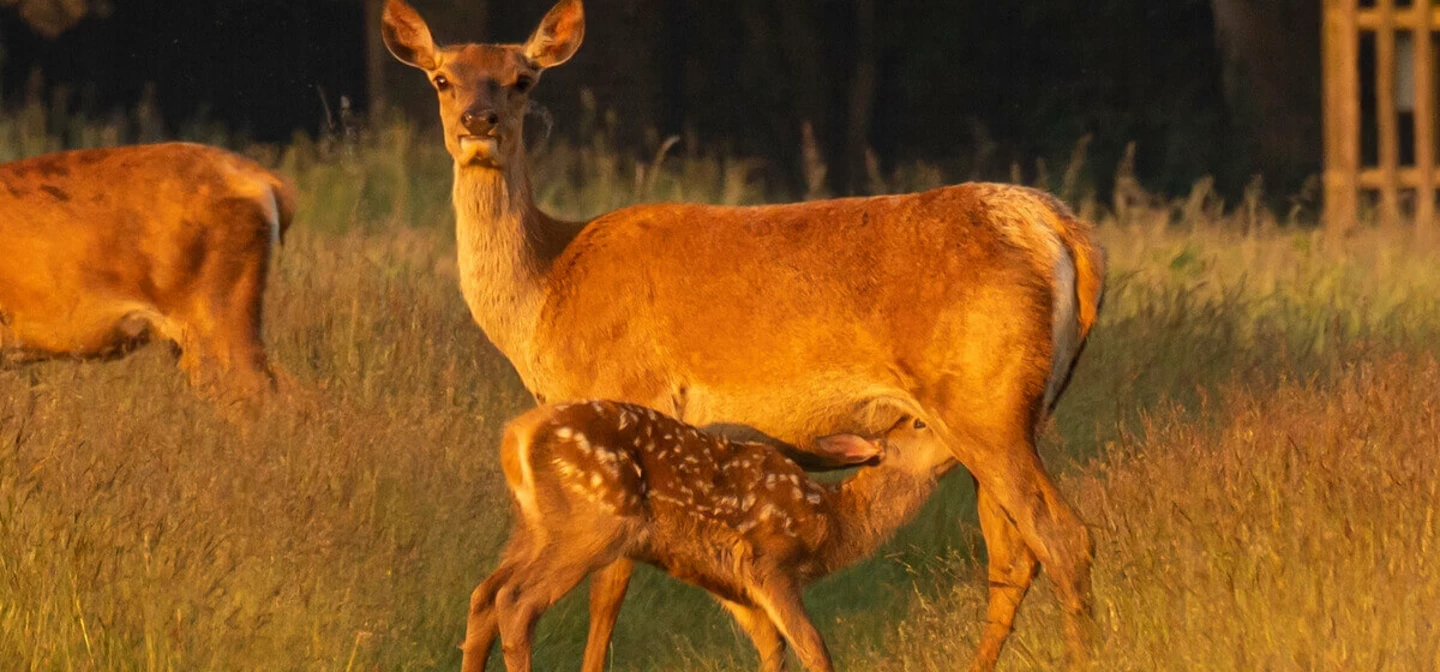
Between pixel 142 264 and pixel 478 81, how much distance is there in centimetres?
197

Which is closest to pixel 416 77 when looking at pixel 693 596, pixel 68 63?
pixel 68 63

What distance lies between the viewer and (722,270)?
701 cm

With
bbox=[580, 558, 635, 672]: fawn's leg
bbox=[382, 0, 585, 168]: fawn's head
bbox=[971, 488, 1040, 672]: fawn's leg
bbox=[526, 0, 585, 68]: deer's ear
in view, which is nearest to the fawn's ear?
bbox=[971, 488, 1040, 672]: fawn's leg

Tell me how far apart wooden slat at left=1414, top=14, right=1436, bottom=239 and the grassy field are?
5.91 metres

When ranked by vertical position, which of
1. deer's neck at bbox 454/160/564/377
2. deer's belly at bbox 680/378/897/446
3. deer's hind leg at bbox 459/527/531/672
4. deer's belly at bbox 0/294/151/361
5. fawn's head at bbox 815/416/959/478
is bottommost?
deer's hind leg at bbox 459/527/531/672

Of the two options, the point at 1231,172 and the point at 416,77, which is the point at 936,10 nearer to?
the point at 1231,172

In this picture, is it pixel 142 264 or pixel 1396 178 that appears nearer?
pixel 142 264

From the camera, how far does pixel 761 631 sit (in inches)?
260

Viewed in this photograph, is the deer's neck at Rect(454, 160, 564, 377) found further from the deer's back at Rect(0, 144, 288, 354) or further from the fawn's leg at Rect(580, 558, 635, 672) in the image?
the deer's back at Rect(0, 144, 288, 354)

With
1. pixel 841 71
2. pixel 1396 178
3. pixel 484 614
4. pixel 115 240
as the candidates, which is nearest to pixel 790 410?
pixel 484 614

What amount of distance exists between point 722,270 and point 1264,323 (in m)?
4.27

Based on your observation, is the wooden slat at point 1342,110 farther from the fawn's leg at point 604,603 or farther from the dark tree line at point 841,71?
the fawn's leg at point 604,603

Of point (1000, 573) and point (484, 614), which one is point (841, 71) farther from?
point (484, 614)

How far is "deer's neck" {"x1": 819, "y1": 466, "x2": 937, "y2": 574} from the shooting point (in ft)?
22.7
